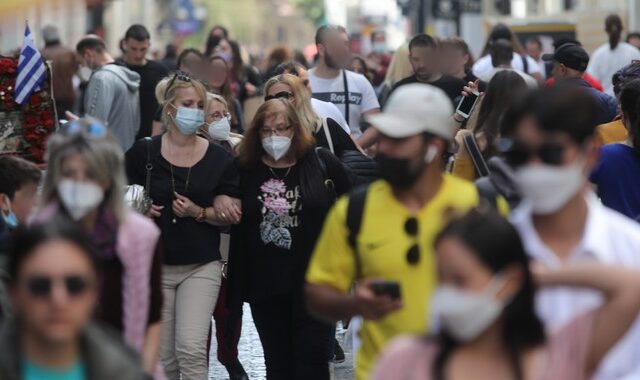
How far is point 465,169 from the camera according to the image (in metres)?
7.87

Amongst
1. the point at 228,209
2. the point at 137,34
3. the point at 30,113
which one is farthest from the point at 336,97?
the point at 228,209

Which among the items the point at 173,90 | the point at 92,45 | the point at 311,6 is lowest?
the point at 311,6

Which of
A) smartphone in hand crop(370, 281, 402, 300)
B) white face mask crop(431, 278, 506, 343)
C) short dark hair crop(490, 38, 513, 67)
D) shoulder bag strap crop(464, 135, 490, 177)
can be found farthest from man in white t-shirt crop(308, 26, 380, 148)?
white face mask crop(431, 278, 506, 343)

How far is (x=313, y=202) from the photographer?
8594 millimetres

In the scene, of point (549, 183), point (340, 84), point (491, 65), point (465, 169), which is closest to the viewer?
point (549, 183)

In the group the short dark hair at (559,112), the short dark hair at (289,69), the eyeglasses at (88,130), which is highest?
the short dark hair at (559,112)

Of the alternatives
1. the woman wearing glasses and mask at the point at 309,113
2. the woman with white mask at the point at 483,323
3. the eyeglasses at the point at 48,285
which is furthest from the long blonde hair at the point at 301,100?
the woman with white mask at the point at 483,323

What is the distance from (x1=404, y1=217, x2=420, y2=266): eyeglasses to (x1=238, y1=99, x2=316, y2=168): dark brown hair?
333 centimetres

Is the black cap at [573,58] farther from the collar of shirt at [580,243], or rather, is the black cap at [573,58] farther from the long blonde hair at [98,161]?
the collar of shirt at [580,243]

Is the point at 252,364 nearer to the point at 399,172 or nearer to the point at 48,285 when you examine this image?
the point at 399,172

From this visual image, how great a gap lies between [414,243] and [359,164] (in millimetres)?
4196

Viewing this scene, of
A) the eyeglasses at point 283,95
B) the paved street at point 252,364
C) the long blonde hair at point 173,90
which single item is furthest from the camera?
the paved street at point 252,364

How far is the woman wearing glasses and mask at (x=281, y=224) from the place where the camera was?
8.58 metres

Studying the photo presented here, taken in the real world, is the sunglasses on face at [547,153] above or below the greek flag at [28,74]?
above
